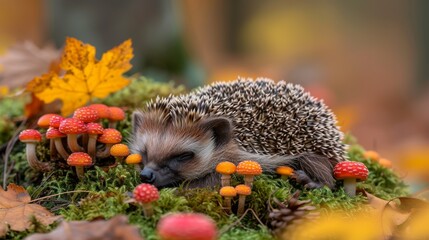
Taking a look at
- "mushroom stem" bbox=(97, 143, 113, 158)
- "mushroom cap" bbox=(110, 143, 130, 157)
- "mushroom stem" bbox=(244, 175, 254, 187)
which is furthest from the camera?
"mushroom stem" bbox=(97, 143, 113, 158)

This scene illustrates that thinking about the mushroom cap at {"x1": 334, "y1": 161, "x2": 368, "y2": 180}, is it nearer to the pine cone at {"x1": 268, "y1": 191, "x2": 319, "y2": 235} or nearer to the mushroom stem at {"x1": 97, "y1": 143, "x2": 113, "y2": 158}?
the pine cone at {"x1": 268, "y1": 191, "x2": 319, "y2": 235}

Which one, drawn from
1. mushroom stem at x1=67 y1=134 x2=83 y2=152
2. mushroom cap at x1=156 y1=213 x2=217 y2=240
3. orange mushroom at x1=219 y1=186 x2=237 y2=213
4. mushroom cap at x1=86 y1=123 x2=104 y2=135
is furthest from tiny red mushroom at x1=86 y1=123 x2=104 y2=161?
mushroom cap at x1=156 y1=213 x2=217 y2=240

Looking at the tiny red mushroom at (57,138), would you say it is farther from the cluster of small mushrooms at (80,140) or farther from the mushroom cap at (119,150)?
the mushroom cap at (119,150)

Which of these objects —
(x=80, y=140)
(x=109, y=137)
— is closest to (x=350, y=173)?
(x=109, y=137)

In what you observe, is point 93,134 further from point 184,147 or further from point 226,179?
point 226,179

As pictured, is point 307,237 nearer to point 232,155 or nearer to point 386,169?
point 232,155

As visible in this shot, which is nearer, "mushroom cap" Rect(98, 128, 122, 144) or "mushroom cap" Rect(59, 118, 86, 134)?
"mushroom cap" Rect(59, 118, 86, 134)

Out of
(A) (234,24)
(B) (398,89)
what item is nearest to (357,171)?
(B) (398,89)
